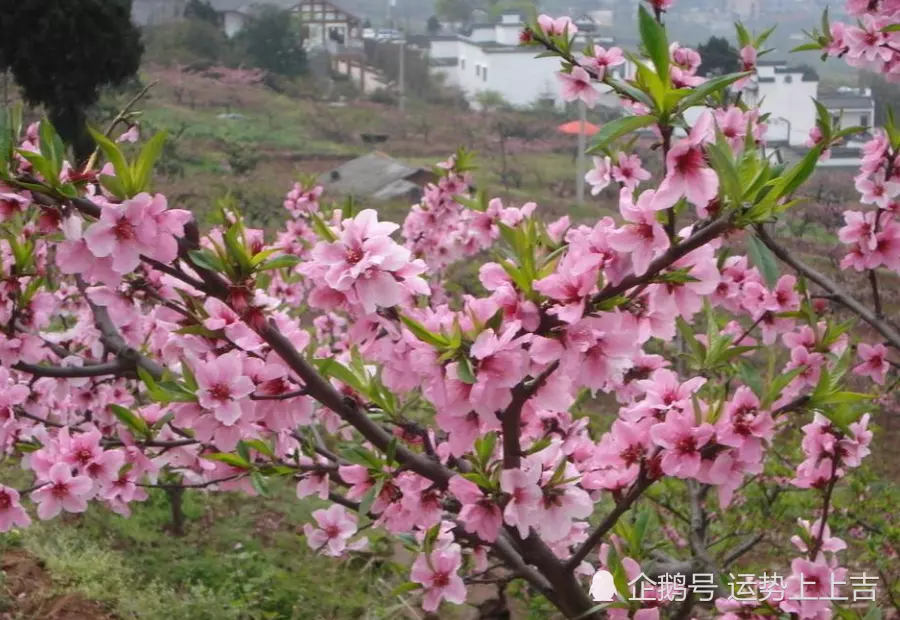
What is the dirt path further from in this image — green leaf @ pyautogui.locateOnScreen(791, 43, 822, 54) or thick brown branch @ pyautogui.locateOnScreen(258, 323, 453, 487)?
green leaf @ pyautogui.locateOnScreen(791, 43, 822, 54)

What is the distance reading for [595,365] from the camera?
→ 92 cm

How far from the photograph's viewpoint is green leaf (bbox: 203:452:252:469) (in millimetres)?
1203

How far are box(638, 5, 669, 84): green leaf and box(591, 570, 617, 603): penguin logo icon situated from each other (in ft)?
2.24

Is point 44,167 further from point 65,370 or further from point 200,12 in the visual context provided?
point 200,12

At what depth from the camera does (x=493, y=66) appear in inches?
400

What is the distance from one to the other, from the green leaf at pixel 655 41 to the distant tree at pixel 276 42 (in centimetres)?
1139

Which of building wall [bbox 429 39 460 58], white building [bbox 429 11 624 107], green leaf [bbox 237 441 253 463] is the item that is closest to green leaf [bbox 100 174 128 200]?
green leaf [bbox 237 441 253 463]

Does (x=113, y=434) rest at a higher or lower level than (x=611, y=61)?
lower

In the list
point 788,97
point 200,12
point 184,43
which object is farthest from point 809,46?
point 200,12

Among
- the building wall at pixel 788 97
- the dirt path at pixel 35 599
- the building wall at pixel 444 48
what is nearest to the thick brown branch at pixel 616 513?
the dirt path at pixel 35 599

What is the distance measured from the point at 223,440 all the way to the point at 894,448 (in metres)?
4.50

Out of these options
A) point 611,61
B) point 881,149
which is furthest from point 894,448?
point 611,61

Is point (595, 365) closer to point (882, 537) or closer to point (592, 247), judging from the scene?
point (592, 247)

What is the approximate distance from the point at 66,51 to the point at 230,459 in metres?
5.34
